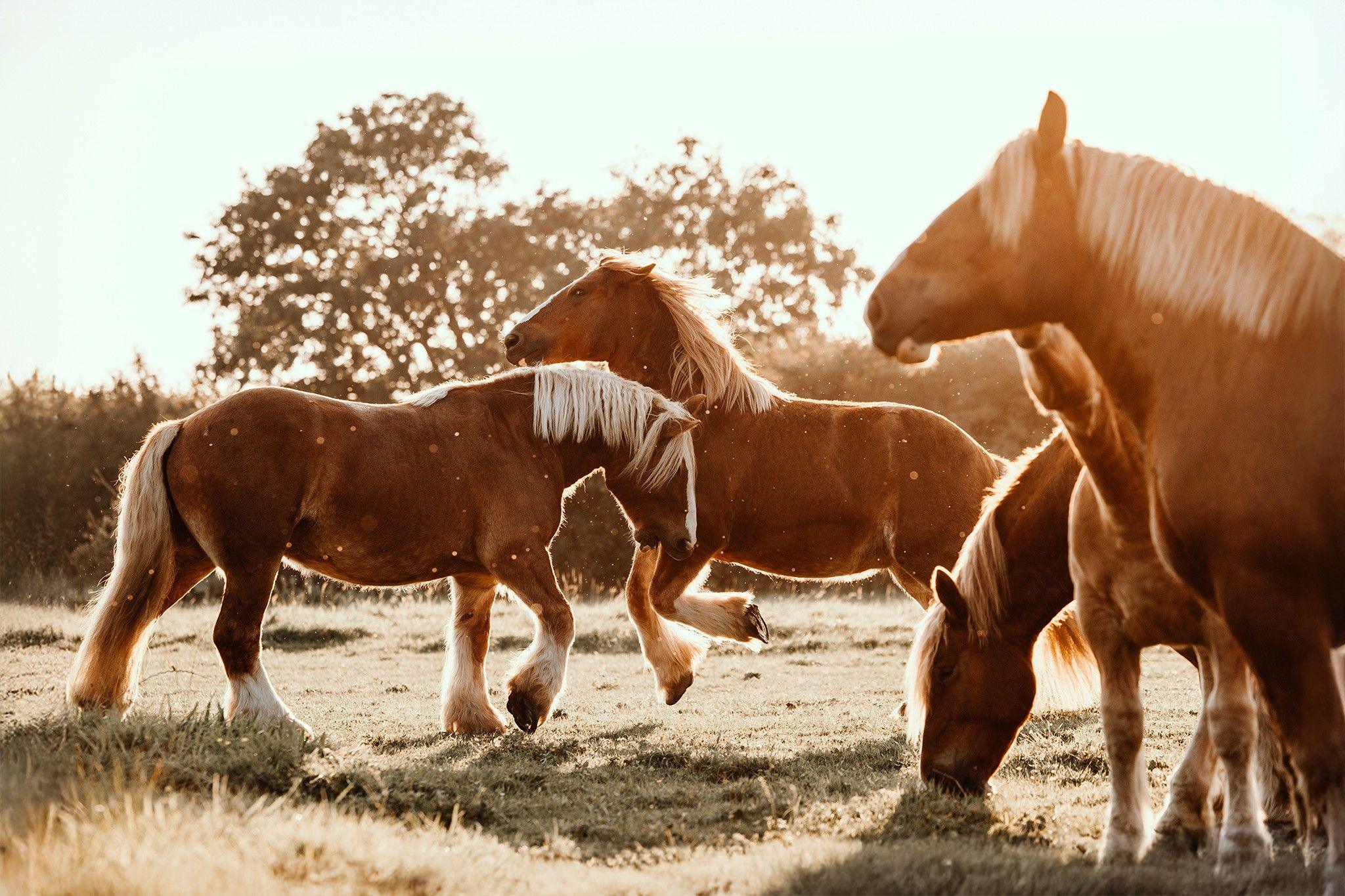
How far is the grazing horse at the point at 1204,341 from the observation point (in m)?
2.99

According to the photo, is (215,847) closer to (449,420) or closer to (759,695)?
(449,420)

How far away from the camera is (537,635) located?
21.3ft

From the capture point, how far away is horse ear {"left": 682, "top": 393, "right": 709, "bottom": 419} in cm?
757

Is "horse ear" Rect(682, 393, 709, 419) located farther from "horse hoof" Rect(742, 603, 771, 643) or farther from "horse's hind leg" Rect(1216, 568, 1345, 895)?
"horse's hind leg" Rect(1216, 568, 1345, 895)

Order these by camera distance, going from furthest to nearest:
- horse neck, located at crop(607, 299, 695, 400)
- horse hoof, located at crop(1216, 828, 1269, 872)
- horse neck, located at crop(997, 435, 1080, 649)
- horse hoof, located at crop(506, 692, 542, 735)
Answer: horse neck, located at crop(607, 299, 695, 400) < horse hoof, located at crop(506, 692, 542, 735) < horse neck, located at crop(997, 435, 1080, 649) < horse hoof, located at crop(1216, 828, 1269, 872)

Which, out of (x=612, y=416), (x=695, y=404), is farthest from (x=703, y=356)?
(x=612, y=416)

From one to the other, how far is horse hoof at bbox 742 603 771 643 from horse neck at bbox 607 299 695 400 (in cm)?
159

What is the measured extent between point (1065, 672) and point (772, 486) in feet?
8.73

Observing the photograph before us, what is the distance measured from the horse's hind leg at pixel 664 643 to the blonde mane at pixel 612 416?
2.78ft

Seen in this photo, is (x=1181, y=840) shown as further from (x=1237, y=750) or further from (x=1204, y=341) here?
(x=1204, y=341)

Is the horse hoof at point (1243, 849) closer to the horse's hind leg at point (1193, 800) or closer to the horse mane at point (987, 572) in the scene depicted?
the horse's hind leg at point (1193, 800)

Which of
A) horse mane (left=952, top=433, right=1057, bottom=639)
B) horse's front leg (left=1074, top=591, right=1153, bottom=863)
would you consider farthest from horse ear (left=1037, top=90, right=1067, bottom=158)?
horse mane (left=952, top=433, right=1057, bottom=639)

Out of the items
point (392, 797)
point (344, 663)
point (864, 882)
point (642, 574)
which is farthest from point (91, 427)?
point (864, 882)

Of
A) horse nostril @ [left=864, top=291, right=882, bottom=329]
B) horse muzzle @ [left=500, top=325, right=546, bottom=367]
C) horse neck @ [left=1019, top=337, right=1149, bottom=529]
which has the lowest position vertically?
horse neck @ [left=1019, top=337, right=1149, bottom=529]
